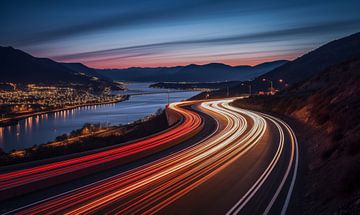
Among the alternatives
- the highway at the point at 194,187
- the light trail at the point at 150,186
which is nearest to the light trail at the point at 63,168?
the highway at the point at 194,187

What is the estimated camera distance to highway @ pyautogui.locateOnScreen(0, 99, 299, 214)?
11.4 metres

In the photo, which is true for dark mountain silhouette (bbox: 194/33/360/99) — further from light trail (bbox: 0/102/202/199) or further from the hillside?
light trail (bbox: 0/102/202/199)

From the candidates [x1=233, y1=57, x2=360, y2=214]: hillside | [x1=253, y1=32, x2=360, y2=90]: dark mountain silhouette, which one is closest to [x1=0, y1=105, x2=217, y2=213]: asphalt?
[x1=233, y1=57, x2=360, y2=214]: hillside

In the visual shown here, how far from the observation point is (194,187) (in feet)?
45.8

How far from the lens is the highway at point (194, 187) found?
11.4 metres

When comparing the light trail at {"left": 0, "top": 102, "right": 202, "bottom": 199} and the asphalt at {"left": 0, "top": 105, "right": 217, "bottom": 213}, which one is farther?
the light trail at {"left": 0, "top": 102, "right": 202, "bottom": 199}

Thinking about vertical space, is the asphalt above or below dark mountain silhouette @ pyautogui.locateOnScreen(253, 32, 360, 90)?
below

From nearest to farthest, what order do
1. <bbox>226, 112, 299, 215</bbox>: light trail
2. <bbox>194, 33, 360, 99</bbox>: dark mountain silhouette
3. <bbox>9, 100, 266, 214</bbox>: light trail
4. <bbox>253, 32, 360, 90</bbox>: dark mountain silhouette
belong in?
<bbox>226, 112, 299, 215</bbox>: light trail
<bbox>9, 100, 266, 214</bbox>: light trail
<bbox>194, 33, 360, 99</bbox>: dark mountain silhouette
<bbox>253, 32, 360, 90</bbox>: dark mountain silhouette

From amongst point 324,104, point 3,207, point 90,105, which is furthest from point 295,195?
point 90,105

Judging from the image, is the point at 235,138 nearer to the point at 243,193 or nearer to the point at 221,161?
the point at 221,161

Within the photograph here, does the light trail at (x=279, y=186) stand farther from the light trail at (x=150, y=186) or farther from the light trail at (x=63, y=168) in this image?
the light trail at (x=63, y=168)

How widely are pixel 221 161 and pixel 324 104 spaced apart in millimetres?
19154

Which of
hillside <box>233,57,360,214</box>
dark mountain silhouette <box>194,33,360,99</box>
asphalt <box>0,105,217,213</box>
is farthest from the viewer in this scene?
dark mountain silhouette <box>194,33,360,99</box>

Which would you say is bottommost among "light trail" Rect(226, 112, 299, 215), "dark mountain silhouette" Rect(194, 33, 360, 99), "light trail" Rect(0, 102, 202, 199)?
"light trail" Rect(226, 112, 299, 215)
